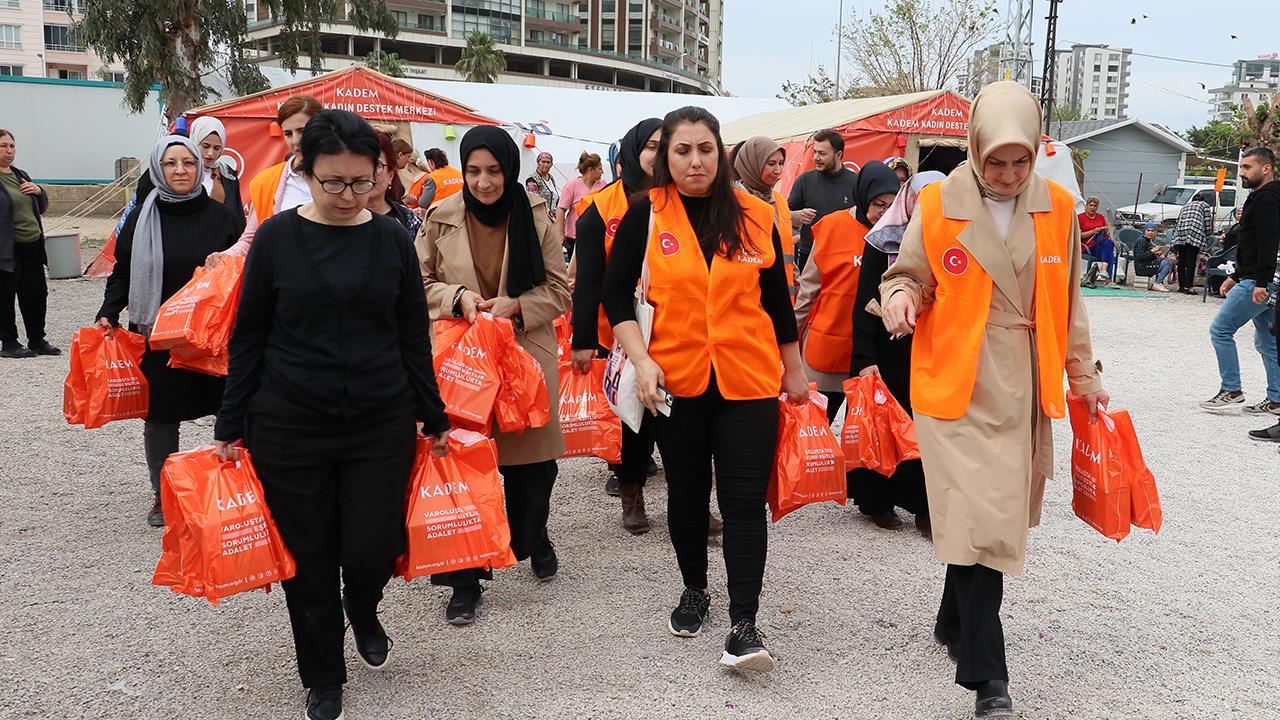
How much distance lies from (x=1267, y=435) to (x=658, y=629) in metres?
5.72

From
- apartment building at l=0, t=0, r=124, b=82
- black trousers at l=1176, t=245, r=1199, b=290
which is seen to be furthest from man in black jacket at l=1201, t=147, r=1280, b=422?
apartment building at l=0, t=0, r=124, b=82

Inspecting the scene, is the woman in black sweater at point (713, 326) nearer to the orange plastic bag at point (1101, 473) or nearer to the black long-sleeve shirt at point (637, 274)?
the black long-sleeve shirt at point (637, 274)

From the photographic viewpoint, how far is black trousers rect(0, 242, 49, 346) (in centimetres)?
959

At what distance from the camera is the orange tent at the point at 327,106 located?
13703 mm

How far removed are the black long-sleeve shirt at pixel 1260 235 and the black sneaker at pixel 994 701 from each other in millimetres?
6230

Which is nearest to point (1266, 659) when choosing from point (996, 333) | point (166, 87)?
point (996, 333)

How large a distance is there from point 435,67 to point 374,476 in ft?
255

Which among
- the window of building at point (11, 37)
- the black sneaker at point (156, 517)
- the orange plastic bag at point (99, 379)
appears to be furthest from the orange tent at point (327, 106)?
the window of building at point (11, 37)

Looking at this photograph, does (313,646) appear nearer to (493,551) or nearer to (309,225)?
(493,551)

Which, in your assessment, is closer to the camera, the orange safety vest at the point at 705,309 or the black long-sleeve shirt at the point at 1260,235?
the orange safety vest at the point at 705,309

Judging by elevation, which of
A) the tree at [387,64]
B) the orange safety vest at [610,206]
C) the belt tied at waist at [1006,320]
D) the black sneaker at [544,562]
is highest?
the tree at [387,64]

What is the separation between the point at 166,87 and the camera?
19641 mm

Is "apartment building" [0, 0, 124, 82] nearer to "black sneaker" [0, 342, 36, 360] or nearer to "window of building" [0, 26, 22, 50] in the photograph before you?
"window of building" [0, 26, 22, 50]

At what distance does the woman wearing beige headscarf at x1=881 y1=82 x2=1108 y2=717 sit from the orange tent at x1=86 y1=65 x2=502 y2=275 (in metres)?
11.8
